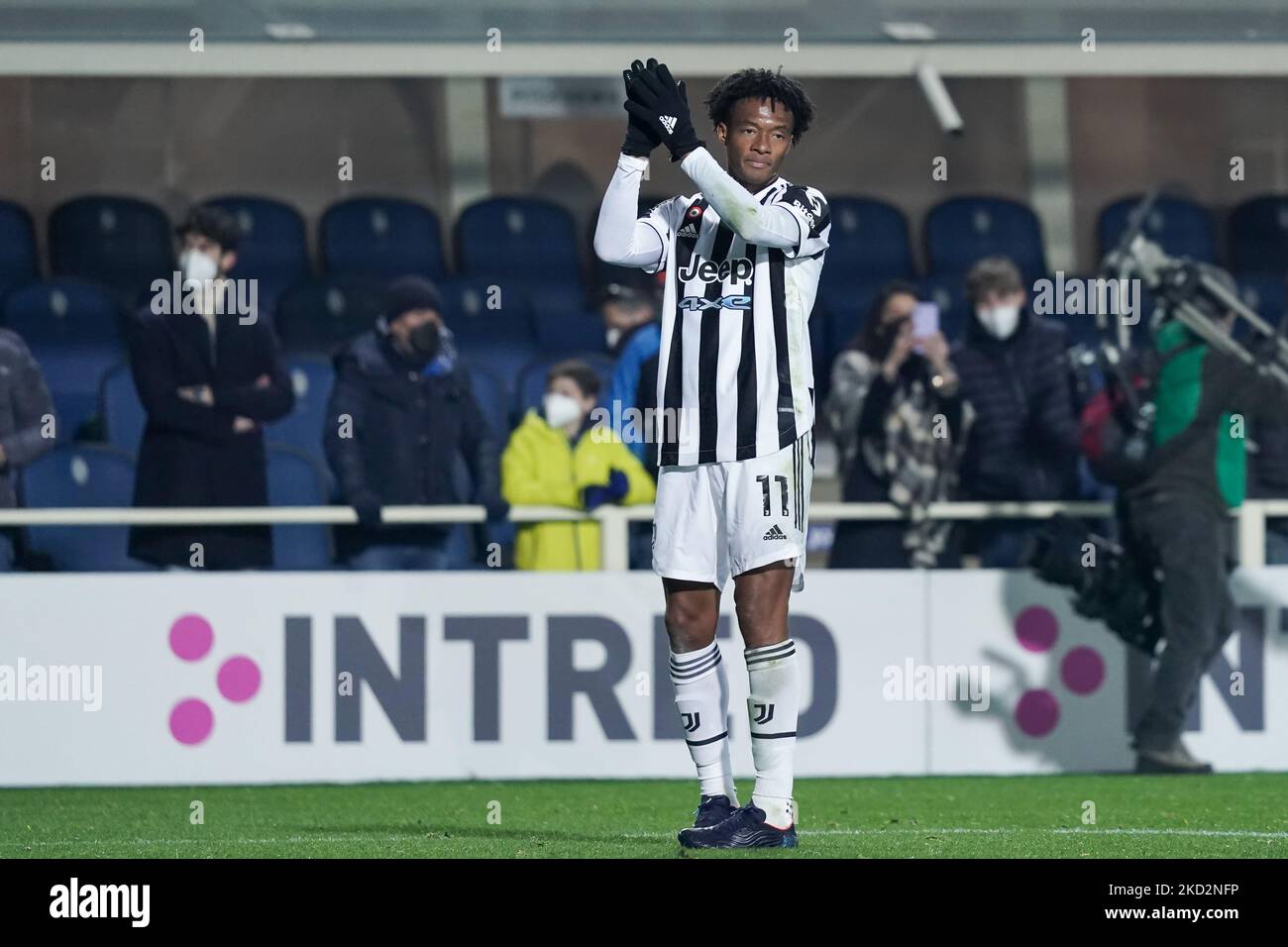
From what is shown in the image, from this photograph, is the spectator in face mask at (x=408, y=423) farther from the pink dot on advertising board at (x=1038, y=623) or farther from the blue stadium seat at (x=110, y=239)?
the blue stadium seat at (x=110, y=239)

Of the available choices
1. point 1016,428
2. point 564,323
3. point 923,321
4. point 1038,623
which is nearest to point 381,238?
point 564,323

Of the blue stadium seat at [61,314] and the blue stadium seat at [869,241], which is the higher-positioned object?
the blue stadium seat at [869,241]

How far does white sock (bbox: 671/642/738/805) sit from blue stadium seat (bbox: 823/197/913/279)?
6.95 meters

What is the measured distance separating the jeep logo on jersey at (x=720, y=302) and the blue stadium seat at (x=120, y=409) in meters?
5.08

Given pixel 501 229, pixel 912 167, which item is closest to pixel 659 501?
pixel 501 229

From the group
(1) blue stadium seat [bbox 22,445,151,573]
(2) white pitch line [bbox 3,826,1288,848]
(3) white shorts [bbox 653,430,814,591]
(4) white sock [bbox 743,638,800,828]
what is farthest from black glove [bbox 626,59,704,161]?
(1) blue stadium seat [bbox 22,445,151,573]

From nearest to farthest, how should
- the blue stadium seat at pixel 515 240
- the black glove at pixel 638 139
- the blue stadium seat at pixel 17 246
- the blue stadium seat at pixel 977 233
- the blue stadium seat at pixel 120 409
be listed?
the black glove at pixel 638 139 < the blue stadium seat at pixel 120 409 < the blue stadium seat at pixel 17 246 < the blue stadium seat at pixel 515 240 < the blue stadium seat at pixel 977 233

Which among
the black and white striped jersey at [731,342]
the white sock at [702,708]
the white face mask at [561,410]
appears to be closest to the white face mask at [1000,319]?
the white face mask at [561,410]

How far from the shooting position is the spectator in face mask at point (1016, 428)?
31.8 feet

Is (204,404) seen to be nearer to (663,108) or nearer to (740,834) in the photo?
(663,108)

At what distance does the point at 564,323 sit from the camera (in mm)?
11836

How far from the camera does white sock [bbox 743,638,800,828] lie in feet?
18.3

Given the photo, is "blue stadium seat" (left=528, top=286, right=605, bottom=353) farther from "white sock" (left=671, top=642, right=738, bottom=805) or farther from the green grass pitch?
"white sock" (left=671, top=642, right=738, bottom=805)
